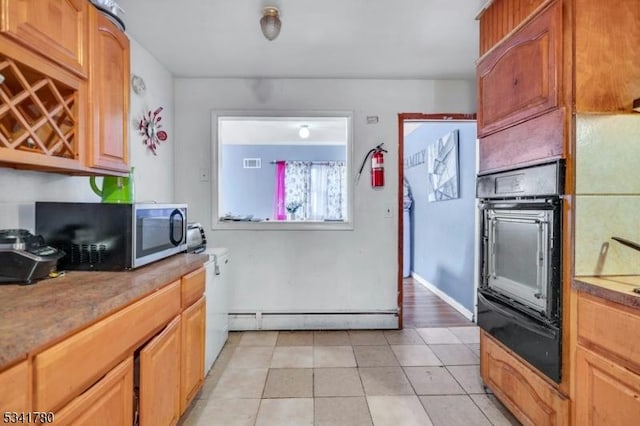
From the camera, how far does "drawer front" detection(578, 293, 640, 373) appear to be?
1.10 metres

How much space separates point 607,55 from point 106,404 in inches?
90.8

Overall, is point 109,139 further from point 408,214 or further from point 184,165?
point 408,214

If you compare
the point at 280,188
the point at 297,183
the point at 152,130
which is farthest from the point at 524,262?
the point at 280,188

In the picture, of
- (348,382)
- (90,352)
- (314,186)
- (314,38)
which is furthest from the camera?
(314,186)

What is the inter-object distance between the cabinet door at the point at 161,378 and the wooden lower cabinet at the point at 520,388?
5.60ft

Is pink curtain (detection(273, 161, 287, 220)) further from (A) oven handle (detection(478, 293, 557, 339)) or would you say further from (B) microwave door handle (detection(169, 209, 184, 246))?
(A) oven handle (detection(478, 293, 557, 339))

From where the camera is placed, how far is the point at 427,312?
354 cm

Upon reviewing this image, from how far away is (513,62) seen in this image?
168cm

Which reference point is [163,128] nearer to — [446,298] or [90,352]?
[90,352]

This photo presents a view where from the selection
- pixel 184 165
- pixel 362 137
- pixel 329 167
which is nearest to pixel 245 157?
pixel 329 167

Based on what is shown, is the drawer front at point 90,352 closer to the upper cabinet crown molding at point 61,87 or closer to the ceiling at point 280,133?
the upper cabinet crown molding at point 61,87

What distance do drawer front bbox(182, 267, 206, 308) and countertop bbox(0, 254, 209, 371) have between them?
5.3 inches

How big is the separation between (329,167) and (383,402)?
4.49 metres

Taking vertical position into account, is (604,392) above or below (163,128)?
below
